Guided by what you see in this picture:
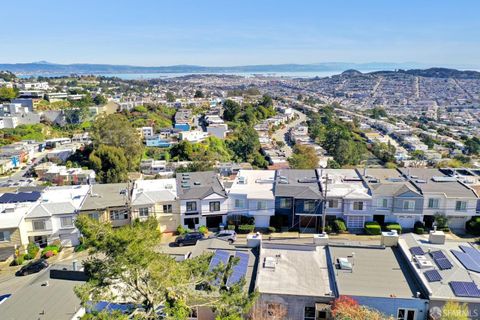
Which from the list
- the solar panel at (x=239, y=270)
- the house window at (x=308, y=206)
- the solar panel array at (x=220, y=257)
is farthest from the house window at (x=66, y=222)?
the house window at (x=308, y=206)

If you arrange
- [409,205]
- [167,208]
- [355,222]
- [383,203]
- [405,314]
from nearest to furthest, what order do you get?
1. [405,314]
2. [409,205]
3. [383,203]
4. [355,222]
5. [167,208]

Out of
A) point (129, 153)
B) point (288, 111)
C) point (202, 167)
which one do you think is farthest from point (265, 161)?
point (288, 111)

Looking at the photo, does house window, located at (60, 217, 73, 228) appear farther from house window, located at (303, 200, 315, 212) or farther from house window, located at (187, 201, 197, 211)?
house window, located at (303, 200, 315, 212)

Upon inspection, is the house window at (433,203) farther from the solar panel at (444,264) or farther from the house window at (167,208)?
the house window at (167,208)

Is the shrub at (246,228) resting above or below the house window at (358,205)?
below

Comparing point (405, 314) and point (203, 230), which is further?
point (203, 230)

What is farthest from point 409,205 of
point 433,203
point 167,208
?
point 167,208

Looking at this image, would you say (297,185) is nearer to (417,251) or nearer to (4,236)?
(417,251)
